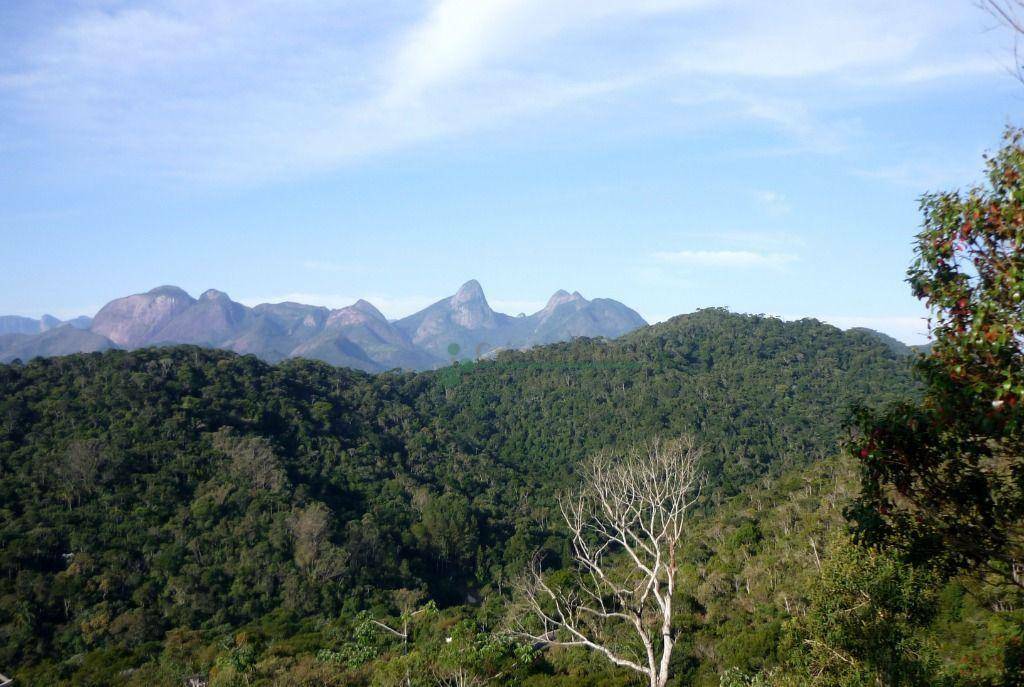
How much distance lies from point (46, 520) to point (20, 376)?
62.8 feet

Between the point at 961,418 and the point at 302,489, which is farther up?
the point at 961,418

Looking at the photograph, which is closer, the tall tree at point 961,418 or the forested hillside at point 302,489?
the tall tree at point 961,418

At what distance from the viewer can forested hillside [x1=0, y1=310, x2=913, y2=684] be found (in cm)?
3006

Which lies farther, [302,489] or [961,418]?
[302,489]

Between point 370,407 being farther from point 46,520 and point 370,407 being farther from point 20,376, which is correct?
point 46,520

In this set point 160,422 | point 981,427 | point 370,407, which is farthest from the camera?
point 370,407

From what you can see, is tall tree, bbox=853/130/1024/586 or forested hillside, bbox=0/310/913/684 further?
forested hillside, bbox=0/310/913/684

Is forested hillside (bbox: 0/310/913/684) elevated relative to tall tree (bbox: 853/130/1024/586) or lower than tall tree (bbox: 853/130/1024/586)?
lower

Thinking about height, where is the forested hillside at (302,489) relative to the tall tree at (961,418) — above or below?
below

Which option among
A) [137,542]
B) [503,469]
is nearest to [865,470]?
[137,542]

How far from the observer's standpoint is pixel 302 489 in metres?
49.3

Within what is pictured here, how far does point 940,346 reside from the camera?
512 cm

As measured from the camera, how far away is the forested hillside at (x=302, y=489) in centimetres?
3006

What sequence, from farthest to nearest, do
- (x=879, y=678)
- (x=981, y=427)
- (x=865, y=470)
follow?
(x=879, y=678), (x=865, y=470), (x=981, y=427)
